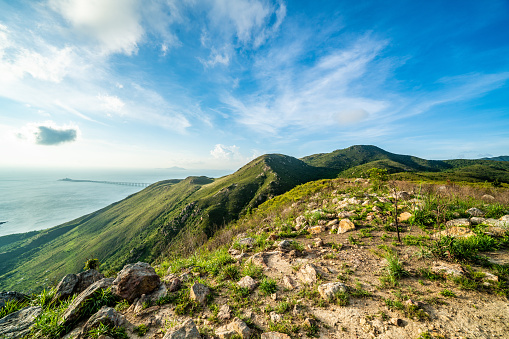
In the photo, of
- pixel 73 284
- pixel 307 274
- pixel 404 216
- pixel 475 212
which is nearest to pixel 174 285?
pixel 73 284

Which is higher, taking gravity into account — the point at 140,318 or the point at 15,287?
the point at 140,318

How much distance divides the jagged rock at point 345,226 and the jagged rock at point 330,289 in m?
4.60

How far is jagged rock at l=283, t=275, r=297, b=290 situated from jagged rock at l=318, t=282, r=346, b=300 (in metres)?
0.88

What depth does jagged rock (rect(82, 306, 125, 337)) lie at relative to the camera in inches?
174

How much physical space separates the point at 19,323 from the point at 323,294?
28.7 feet

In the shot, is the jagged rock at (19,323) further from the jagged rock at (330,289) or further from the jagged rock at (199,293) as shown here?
the jagged rock at (330,289)

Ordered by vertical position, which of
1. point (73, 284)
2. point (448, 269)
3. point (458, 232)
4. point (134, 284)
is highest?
point (458, 232)

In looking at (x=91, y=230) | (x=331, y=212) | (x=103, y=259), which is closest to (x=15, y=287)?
(x=103, y=259)

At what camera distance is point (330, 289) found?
514 cm

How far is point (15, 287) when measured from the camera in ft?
240

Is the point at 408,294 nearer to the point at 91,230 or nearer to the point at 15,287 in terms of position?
the point at 15,287

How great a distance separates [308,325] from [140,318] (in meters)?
4.80

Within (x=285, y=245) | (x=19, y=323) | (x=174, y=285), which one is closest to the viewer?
(x=19, y=323)

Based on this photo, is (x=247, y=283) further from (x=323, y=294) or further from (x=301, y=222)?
(x=301, y=222)
